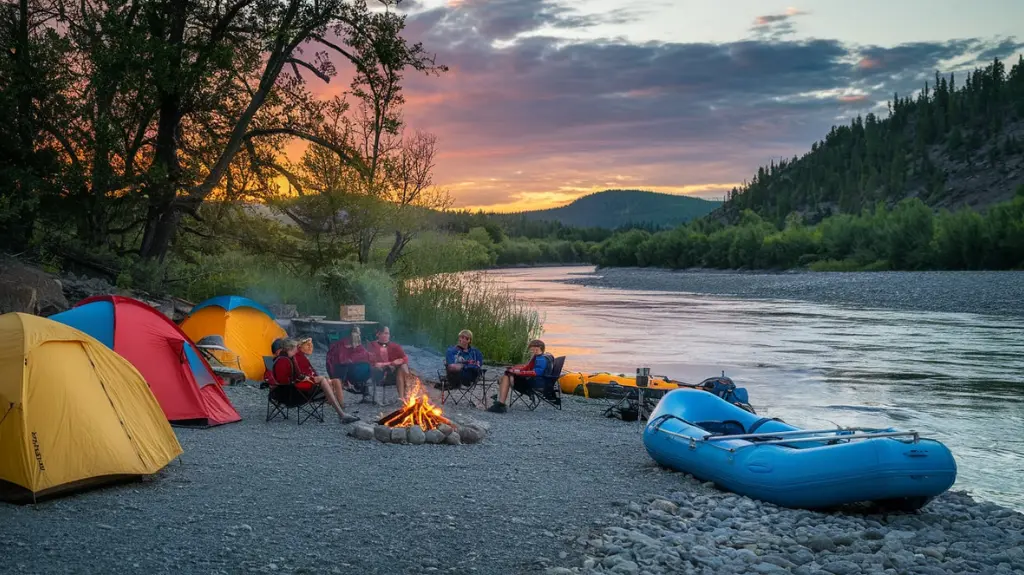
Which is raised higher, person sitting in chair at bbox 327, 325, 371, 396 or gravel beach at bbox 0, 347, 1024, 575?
person sitting in chair at bbox 327, 325, 371, 396

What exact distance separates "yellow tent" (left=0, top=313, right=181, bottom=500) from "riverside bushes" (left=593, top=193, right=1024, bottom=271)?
5421 centimetres

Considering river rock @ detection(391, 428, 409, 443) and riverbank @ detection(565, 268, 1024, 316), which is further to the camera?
riverbank @ detection(565, 268, 1024, 316)

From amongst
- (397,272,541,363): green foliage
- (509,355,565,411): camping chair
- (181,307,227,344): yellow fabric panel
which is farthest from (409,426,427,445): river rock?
(397,272,541,363): green foliage

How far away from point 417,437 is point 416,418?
1.54 ft

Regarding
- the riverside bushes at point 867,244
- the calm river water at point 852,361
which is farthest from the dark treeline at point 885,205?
the calm river water at point 852,361

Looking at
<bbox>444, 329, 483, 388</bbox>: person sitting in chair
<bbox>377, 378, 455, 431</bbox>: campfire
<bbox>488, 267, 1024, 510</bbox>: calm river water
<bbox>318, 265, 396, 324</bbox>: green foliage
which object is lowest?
<bbox>488, 267, 1024, 510</bbox>: calm river water

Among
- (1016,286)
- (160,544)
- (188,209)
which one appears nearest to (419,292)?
(188,209)

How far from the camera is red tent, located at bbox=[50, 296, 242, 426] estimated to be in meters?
10.5

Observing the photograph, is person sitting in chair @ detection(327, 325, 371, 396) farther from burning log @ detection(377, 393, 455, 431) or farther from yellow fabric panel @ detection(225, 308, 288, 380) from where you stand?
yellow fabric panel @ detection(225, 308, 288, 380)

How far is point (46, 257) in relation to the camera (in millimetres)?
17922

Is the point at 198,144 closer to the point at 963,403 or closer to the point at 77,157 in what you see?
the point at 77,157

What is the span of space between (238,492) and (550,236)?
149428 millimetres

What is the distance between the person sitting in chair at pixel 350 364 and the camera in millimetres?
A: 12289

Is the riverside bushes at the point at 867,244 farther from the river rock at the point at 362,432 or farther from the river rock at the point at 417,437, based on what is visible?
the river rock at the point at 362,432
